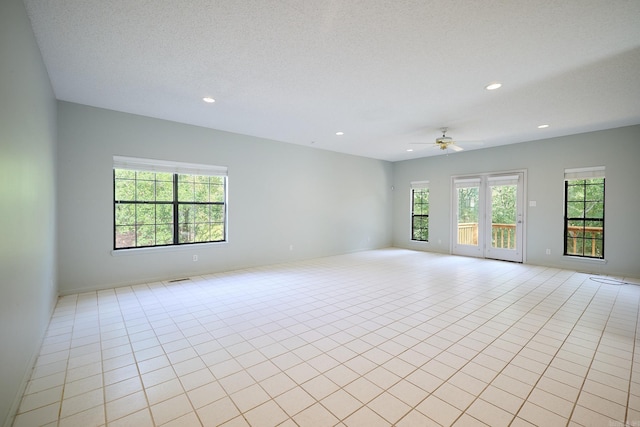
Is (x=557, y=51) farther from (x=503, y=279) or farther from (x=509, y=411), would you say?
(x=503, y=279)

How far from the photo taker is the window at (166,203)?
4.62 metres

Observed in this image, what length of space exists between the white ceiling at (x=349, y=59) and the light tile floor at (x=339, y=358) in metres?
2.77

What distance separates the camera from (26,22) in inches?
88.5

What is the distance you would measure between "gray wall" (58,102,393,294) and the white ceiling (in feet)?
1.45

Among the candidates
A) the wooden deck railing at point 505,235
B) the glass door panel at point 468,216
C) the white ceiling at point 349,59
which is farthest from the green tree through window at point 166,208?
the wooden deck railing at point 505,235

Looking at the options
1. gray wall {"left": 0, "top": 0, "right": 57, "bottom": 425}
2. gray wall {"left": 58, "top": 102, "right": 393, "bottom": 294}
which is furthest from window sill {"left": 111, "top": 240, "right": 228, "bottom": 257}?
gray wall {"left": 0, "top": 0, "right": 57, "bottom": 425}

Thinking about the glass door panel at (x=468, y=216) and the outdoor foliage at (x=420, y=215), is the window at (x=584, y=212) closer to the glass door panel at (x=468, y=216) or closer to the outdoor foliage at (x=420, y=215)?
the glass door panel at (x=468, y=216)

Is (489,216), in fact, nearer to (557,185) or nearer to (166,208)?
(557,185)

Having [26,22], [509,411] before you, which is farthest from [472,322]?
[26,22]

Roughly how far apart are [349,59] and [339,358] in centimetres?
285

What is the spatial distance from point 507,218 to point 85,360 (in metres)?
7.84

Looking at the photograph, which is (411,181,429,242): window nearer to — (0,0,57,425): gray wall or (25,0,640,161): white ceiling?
(25,0,640,161): white ceiling

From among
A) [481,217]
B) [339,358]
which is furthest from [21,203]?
[481,217]

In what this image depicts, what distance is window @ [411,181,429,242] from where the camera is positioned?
831cm
